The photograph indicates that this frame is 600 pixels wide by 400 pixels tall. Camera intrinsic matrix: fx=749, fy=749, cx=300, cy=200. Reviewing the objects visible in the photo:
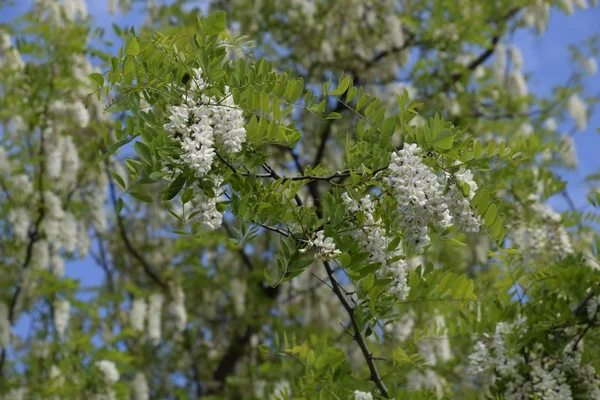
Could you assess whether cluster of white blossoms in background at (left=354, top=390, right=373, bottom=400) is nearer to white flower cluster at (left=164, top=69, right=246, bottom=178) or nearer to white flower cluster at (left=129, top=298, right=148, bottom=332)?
white flower cluster at (left=164, top=69, right=246, bottom=178)

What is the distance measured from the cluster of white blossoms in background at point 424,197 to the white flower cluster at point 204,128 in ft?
1.12

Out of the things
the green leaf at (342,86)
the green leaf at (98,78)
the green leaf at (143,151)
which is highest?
the green leaf at (98,78)

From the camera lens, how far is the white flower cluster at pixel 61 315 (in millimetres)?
4945

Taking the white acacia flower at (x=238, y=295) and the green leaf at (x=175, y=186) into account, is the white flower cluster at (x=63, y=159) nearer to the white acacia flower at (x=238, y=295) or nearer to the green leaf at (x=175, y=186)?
the white acacia flower at (x=238, y=295)

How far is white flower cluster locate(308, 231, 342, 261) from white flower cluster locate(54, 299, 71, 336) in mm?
3732

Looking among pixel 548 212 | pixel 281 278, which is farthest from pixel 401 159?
pixel 548 212

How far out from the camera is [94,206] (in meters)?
5.52

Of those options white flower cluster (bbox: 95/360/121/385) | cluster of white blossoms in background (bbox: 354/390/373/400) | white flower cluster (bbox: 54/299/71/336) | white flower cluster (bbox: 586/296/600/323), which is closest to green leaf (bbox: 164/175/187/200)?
cluster of white blossoms in background (bbox: 354/390/373/400)

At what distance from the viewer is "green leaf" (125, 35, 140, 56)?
1.61 meters

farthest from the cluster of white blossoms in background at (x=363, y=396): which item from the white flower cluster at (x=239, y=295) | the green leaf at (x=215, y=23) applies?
the white flower cluster at (x=239, y=295)

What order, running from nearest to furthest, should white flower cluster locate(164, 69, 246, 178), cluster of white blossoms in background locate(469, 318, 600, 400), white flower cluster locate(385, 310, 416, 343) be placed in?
white flower cluster locate(164, 69, 246, 178)
cluster of white blossoms in background locate(469, 318, 600, 400)
white flower cluster locate(385, 310, 416, 343)

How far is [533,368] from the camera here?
218cm

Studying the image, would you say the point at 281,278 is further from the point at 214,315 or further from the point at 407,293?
the point at 214,315

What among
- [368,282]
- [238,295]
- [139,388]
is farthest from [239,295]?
[368,282]
